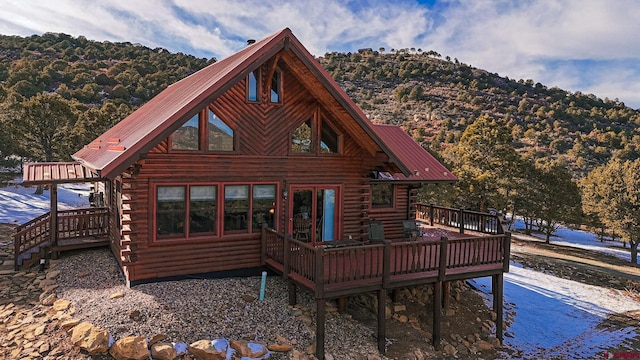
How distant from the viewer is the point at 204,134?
10.3 m

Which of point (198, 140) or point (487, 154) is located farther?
point (487, 154)

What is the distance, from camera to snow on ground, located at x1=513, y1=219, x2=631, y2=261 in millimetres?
30938

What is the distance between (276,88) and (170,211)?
182 inches

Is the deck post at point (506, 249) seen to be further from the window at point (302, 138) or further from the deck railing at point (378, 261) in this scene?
the window at point (302, 138)

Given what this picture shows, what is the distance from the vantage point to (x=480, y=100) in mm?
75688

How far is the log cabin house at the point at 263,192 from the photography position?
934cm

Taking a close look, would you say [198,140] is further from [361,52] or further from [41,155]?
[361,52]

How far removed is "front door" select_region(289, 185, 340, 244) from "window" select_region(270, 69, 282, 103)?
270 cm

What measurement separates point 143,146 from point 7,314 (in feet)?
17.1

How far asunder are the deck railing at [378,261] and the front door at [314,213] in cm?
127

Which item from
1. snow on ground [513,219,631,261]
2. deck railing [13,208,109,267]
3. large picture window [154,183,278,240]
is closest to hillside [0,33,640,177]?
snow on ground [513,219,631,261]

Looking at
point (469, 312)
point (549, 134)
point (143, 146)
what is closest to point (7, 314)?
point (143, 146)

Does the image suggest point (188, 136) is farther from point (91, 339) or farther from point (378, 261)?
point (378, 261)

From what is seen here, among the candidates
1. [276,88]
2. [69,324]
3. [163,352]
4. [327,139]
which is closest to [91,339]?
[69,324]
